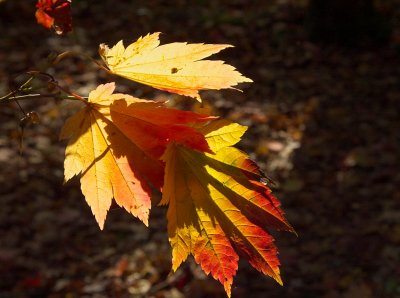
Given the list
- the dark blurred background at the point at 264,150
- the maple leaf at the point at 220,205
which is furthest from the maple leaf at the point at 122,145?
the dark blurred background at the point at 264,150

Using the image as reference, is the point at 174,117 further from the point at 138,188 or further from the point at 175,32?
the point at 175,32

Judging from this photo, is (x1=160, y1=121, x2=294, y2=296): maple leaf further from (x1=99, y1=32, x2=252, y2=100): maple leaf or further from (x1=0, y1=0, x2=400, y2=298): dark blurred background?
(x1=0, y1=0, x2=400, y2=298): dark blurred background

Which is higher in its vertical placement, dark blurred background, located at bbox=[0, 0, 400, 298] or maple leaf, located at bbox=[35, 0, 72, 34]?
maple leaf, located at bbox=[35, 0, 72, 34]

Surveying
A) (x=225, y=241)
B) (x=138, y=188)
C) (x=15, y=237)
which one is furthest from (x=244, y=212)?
(x=15, y=237)

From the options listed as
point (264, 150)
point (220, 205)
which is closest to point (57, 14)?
point (220, 205)

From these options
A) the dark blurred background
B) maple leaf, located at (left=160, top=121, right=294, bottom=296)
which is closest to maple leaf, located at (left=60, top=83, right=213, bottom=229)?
maple leaf, located at (left=160, top=121, right=294, bottom=296)

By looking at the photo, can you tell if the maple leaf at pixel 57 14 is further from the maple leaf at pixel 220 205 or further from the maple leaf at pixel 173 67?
the maple leaf at pixel 220 205
